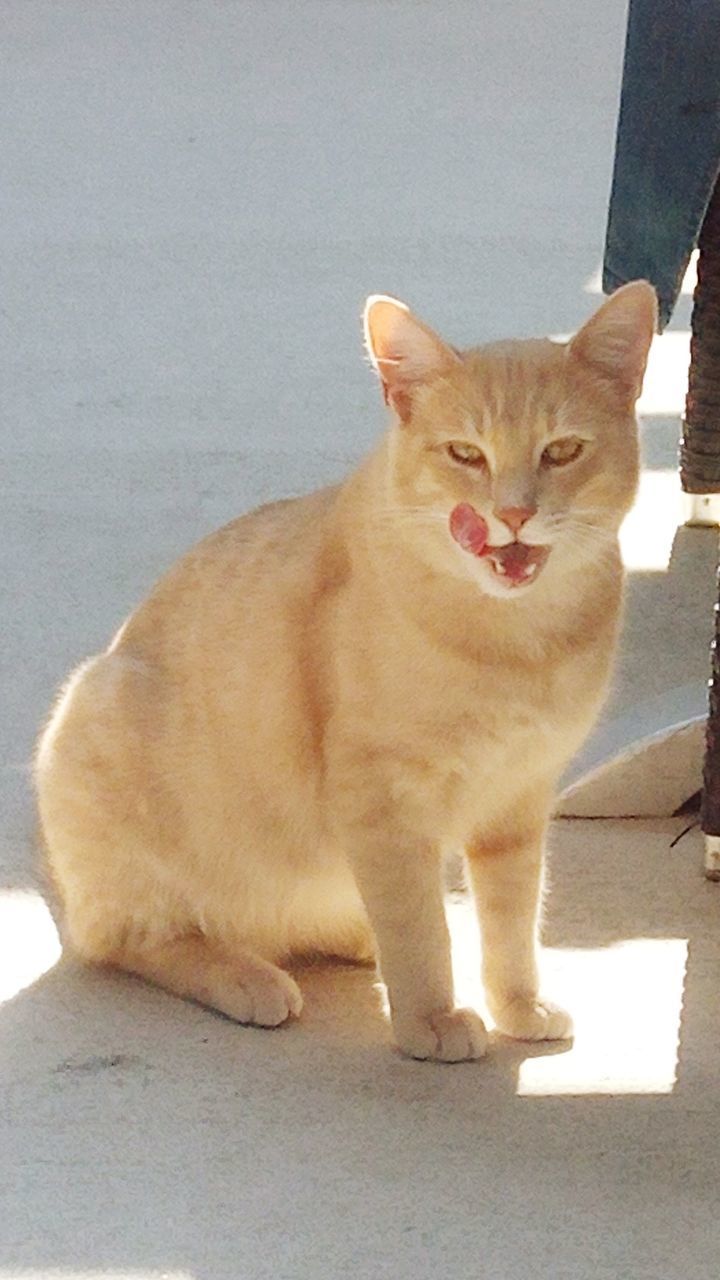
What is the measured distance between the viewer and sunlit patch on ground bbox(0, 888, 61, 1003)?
212cm

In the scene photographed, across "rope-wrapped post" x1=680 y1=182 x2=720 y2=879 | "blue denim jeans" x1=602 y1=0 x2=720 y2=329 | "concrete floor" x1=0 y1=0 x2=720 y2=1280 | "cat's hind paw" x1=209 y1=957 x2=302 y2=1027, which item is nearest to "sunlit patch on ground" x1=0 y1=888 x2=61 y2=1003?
"concrete floor" x1=0 y1=0 x2=720 y2=1280

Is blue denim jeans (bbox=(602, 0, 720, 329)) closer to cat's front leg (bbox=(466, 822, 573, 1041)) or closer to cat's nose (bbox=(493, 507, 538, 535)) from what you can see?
cat's nose (bbox=(493, 507, 538, 535))

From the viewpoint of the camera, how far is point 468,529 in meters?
1.82

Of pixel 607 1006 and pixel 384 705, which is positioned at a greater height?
pixel 384 705

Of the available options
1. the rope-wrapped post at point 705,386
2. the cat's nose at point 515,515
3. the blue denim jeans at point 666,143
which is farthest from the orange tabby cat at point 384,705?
the rope-wrapped post at point 705,386

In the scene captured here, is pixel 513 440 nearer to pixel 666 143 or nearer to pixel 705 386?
pixel 666 143

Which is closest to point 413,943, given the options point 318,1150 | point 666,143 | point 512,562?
point 318,1150

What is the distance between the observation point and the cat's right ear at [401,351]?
1859mm

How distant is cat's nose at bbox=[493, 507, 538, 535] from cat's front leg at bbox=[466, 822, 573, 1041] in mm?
366

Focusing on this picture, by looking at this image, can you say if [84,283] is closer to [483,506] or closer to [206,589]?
[206,589]

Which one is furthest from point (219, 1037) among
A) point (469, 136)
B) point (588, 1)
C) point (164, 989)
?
point (588, 1)

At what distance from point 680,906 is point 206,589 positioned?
0.63m

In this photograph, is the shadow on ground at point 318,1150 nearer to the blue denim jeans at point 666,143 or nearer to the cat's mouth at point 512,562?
the cat's mouth at point 512,562

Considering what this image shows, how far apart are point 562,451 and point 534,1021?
1.81ft
